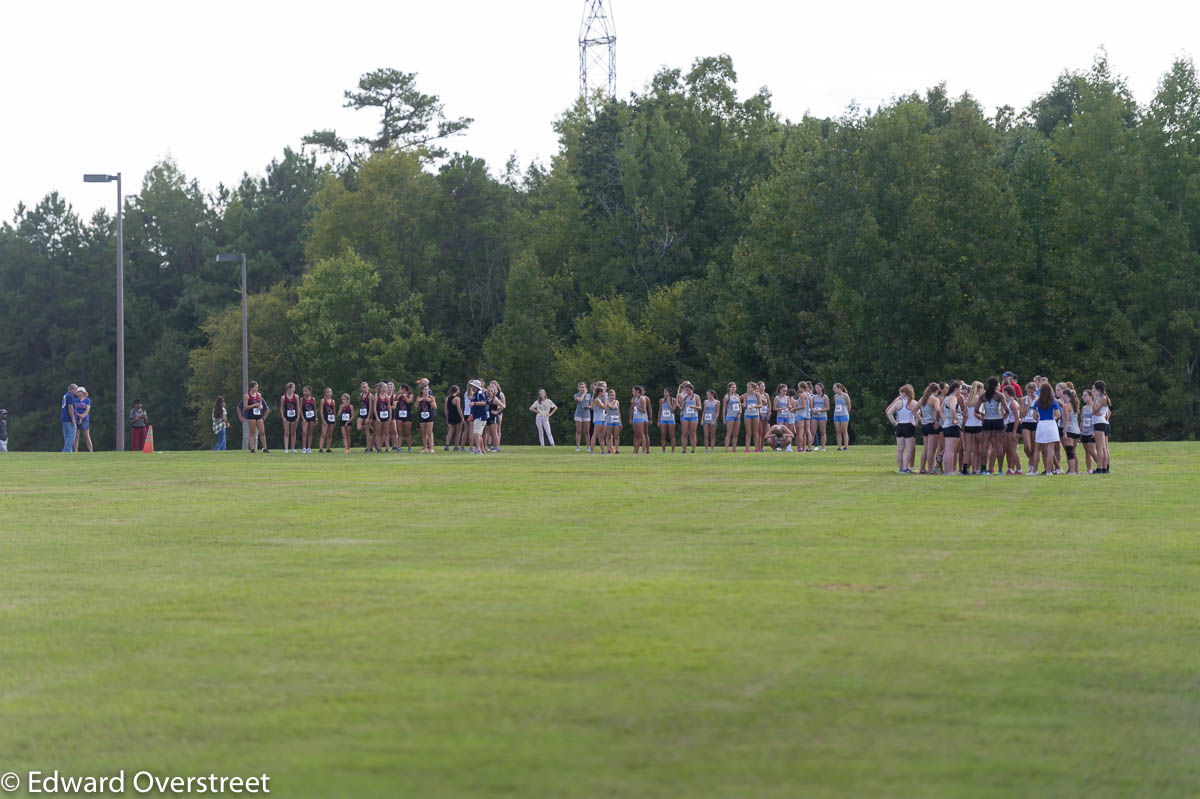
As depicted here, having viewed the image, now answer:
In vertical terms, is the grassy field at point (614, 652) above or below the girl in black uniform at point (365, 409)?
below

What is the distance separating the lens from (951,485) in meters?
25.2

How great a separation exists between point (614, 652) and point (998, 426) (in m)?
20.9

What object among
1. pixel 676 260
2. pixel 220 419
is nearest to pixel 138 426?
pixel 220 419

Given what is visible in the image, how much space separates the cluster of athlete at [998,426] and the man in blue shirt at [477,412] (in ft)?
46.6

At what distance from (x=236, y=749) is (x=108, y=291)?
340ft

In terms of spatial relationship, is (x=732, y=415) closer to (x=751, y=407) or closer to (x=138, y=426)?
(x=751, y=407)

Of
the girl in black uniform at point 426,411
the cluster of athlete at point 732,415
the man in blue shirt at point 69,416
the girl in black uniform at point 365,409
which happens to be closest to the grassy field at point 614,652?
the girl in black uniform at point 426,411

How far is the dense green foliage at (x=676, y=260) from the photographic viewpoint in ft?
220

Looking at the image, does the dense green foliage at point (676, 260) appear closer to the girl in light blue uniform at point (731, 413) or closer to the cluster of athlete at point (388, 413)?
the girl in light blue uniform at point (731, 413)

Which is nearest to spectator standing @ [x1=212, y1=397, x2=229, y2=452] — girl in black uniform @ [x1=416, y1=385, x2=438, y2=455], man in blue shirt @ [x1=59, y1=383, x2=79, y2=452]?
man in blue shirt @ [x1=59, y1=383, x2=79, y2=452]

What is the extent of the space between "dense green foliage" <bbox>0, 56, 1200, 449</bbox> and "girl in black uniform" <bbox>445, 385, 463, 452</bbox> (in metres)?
23.3

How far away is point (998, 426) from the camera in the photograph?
1114 inches

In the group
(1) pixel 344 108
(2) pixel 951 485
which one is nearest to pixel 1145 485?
(2) pixel 951 485

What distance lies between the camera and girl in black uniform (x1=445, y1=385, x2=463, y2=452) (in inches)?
1690
